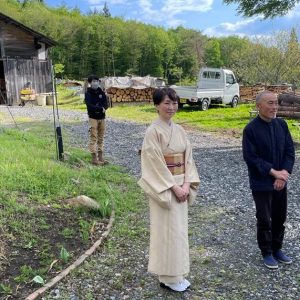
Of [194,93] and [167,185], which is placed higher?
[194,93]

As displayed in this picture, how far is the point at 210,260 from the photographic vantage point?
157 inches

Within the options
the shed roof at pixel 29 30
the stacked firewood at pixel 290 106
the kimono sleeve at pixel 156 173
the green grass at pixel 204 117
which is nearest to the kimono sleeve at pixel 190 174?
the kimono sleeve at pixel 156 173

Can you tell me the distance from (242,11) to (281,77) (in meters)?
17.3

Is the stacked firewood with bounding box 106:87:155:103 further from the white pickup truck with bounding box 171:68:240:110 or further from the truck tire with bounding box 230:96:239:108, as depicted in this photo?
the truck tire with bounding box 230:96:239:108

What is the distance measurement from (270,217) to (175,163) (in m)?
1.17

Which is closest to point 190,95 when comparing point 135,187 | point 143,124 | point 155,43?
point 143,124

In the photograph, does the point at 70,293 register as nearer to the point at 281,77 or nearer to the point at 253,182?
the point at 253,182

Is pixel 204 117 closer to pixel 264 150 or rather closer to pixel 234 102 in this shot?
pixel 234 102

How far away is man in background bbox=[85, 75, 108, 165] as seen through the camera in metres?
7.50

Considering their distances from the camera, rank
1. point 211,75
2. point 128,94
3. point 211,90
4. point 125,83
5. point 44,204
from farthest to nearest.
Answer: point 125,83 < point 128,94 < point 211,75 < point 211,90 < point 44,204

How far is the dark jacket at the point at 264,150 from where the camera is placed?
12.0 feet

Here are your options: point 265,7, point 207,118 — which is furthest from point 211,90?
point 265,7

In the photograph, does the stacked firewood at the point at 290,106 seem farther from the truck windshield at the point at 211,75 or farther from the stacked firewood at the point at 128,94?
the stacked firewood at the point at 128,94

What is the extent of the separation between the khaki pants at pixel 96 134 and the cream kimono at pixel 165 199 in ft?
15.2
